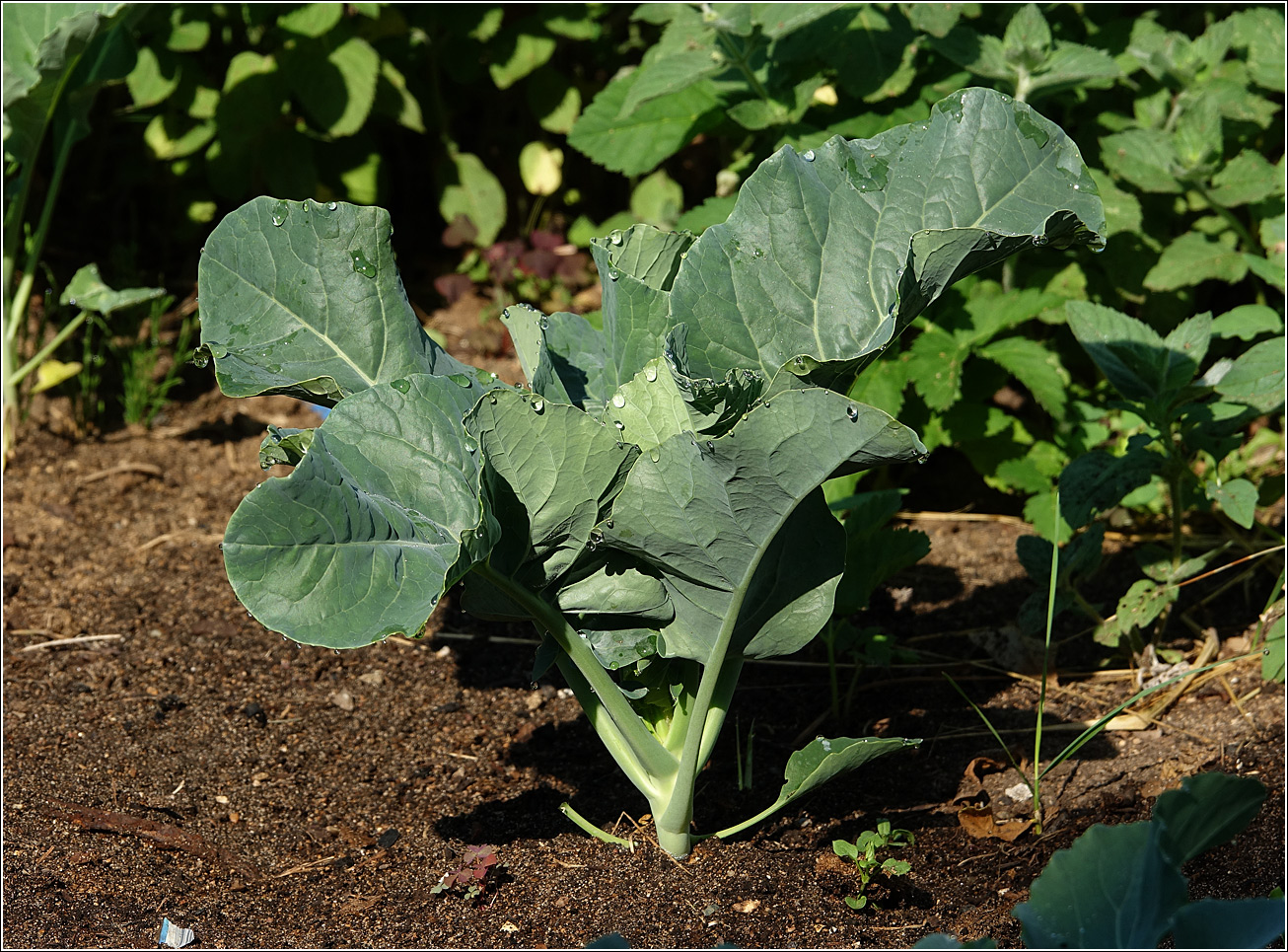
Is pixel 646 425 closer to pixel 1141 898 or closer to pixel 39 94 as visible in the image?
pixel 1141 898

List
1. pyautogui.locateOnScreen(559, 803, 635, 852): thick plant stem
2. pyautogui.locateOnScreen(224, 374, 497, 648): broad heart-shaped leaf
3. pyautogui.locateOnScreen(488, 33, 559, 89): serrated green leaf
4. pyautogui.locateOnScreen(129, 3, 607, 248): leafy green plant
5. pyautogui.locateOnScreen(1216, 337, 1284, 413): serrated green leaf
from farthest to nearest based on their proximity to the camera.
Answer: pyautogui.locateOnScreen(488, 33, 559, 89): serrated green leaf, pyautogui.locateOnScreen(129, 3, 607, 248): leafy green plant, pyautogui.locateOnScreen(1216, 337, 1284, 413): serrated green leaf, pyautogui.locateOnScreen(559, 803, 635, 852): thick plant stem, pyautogui.locateOnScreen(224, 374, 497, 648): broad heart-shaped leaf

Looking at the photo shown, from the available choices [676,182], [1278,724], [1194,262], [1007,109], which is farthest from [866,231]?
[676,182]

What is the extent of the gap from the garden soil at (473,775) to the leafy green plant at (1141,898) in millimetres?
489

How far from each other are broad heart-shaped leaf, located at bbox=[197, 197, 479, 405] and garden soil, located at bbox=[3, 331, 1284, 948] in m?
0.75

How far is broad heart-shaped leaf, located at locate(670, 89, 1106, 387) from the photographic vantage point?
147 centimetres

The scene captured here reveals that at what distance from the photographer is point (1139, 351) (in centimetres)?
199

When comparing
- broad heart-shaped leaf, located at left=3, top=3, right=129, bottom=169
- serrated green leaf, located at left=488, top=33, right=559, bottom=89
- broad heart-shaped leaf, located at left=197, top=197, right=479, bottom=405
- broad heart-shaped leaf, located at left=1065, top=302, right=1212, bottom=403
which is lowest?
broad heart-shaped leaf, located at left=1065, top=302, right=1212, bottom=403

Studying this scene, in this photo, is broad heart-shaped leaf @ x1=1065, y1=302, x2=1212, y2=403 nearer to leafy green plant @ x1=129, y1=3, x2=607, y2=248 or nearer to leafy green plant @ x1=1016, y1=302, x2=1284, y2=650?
leafy green plant @ x1=1016, y1=302, x2=1284, y2=650

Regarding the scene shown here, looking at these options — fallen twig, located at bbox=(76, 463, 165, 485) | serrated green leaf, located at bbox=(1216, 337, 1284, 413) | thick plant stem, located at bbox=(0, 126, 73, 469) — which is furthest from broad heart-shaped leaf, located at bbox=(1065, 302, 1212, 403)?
thick plant stem, located at bbox=(0, 126, 73, 469)

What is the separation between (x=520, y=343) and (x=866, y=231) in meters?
0.55

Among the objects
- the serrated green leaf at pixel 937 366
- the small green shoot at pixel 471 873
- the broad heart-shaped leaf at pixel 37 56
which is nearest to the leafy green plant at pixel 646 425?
the small green shoot at pixel 471 873

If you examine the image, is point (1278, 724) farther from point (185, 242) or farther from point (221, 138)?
point (185, 242)

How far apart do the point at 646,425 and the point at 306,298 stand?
537mm

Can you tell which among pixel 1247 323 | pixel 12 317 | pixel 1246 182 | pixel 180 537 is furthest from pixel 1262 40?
pixel 12 317
